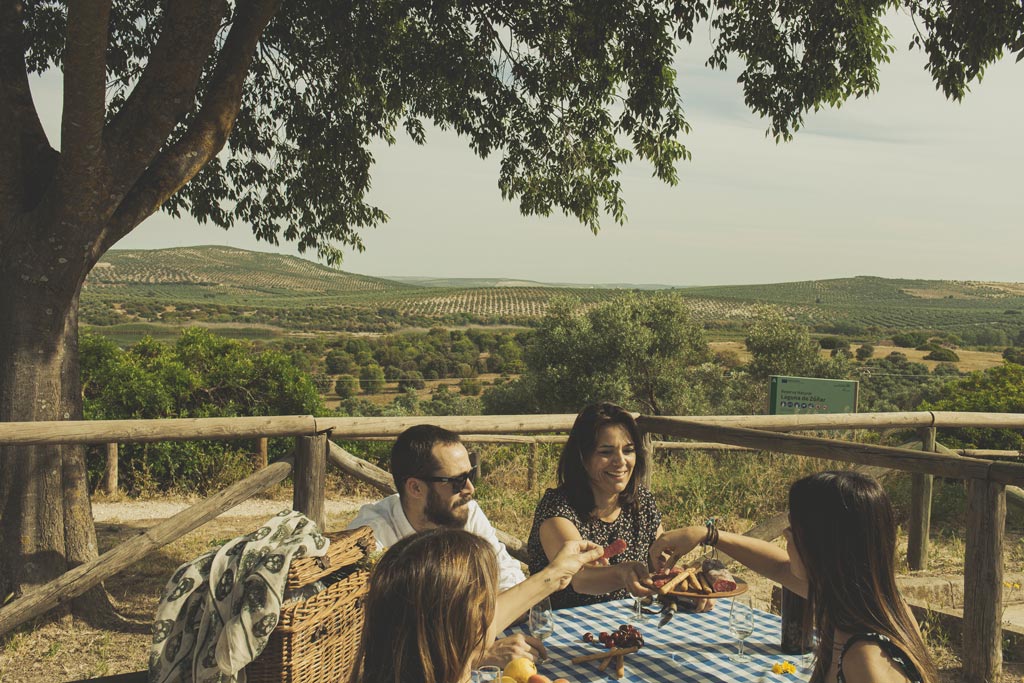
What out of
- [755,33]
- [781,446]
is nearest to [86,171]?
[781,446]

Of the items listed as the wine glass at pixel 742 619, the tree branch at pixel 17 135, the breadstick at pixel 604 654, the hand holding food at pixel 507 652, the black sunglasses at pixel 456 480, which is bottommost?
the breadstick at pixel 604 654

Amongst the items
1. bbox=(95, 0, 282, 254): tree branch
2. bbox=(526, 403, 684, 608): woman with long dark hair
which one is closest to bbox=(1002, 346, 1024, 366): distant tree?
bbox=(95, 0, 282, 254): tree branch

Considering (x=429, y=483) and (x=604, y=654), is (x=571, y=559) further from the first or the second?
(x=429, y=483)

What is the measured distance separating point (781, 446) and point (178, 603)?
103 inches

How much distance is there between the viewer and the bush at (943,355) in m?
40.6

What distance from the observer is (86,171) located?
168 inches

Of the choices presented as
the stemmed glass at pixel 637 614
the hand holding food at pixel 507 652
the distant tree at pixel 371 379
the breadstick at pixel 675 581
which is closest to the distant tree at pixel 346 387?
the distant tree at pixel 371 379

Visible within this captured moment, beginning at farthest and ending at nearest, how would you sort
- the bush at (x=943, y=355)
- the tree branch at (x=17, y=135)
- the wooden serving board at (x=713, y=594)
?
the bush at (x=943, y=355) → the tree branch at (x=17, y=135) → the wooden serving board at (x=713, y=594)

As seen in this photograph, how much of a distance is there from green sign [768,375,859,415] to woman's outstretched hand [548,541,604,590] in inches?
213

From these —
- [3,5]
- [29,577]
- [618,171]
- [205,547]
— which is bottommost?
[205,547]

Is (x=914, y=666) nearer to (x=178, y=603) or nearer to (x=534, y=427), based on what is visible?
(x=178, y=603)

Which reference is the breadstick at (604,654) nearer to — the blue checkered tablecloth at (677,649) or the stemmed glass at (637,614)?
the blue checkered tablecloth at (677,649)

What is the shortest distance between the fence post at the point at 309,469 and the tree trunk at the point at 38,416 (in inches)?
68.7

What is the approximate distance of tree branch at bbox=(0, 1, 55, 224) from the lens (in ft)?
14.7
